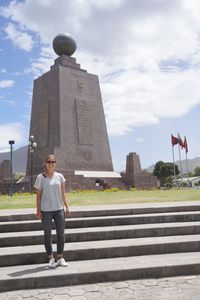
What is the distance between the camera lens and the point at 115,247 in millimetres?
5715

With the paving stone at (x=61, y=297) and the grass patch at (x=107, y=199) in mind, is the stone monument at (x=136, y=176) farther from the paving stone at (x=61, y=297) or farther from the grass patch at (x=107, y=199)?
the paving stone at (x=61, y=297)

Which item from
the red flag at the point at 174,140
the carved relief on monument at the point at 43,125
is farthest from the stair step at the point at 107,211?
the red flag at the point at 174,140

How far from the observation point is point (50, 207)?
17.0ft

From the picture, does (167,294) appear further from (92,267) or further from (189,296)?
(92,267)

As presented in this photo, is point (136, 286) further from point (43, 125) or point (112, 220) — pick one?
point (43, 125)

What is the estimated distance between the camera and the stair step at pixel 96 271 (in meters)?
4.74

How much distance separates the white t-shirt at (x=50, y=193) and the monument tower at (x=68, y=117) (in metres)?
20.6

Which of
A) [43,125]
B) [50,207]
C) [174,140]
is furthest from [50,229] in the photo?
[174,140]

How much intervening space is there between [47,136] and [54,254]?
22508mm

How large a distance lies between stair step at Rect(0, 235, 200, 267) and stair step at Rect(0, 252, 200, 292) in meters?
0.15

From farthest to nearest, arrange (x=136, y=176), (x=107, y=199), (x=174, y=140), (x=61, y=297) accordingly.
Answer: (x=174, y=140)
(x=136, y=176)
(x=107, y=199)
(x=61, y=297)

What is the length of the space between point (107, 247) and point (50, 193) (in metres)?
1.28

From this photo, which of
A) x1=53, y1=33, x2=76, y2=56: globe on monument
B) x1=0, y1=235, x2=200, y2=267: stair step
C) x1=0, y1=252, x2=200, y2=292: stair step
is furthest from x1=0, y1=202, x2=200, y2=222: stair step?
x1=53, y1=33, x2=76, y2=56: globe on monument

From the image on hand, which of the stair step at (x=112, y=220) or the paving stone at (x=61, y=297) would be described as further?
the stair step at (x=112, y=220)
